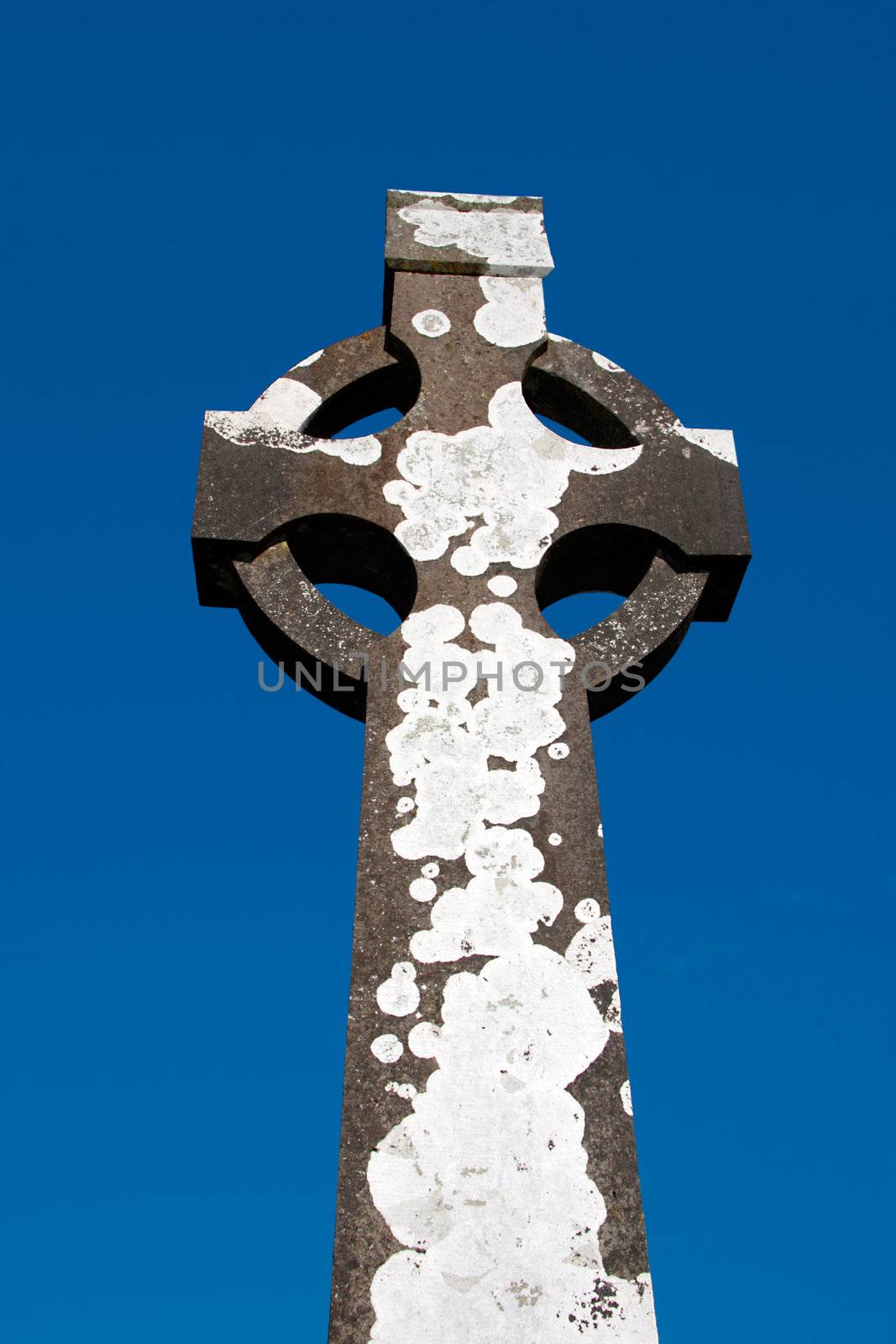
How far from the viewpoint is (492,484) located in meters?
5.06

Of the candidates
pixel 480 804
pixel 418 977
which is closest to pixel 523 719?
pixel 480 804

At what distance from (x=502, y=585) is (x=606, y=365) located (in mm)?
1247

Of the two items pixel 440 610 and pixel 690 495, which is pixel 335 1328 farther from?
pixel 690 495

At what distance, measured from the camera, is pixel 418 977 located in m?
3.98

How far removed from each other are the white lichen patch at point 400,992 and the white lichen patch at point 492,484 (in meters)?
1.47

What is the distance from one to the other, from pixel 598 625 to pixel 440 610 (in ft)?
1.79

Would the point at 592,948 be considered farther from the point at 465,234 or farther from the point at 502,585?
the point at 465,234

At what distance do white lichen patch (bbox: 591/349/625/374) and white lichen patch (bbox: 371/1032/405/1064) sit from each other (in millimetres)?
2836

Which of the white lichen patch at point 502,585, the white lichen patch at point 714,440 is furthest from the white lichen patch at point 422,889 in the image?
the white lichen patch at point 714,440

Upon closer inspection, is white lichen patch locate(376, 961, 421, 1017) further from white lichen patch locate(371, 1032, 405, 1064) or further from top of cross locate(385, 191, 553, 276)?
top of cross locate(385, 191, 553, 276)

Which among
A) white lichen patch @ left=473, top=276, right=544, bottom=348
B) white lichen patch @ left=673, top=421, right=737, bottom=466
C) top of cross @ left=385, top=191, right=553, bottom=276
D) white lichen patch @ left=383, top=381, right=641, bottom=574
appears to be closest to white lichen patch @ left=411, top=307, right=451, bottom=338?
white lichen patch @ left=473, top=276, right=544, bottom=348

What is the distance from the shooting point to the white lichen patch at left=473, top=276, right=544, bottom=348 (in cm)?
547

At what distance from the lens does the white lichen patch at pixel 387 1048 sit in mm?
3861

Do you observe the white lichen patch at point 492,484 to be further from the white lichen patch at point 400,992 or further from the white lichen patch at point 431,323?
the white lichen patch at point 400,992
